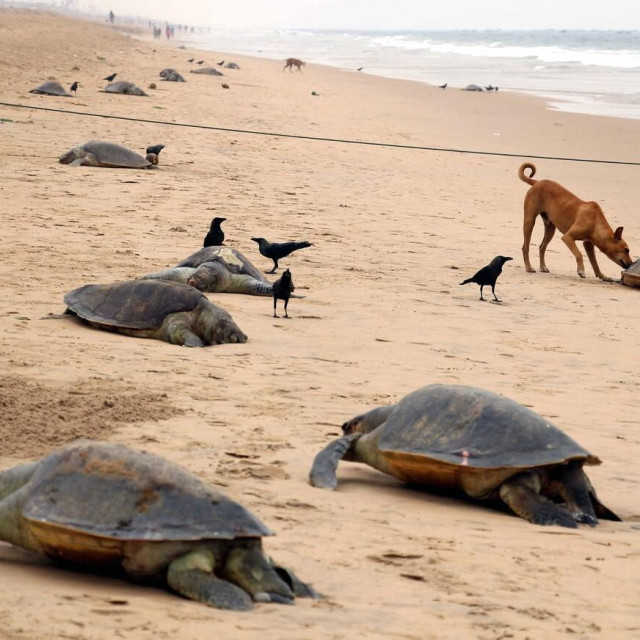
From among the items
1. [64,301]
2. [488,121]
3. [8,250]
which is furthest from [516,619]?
[488,121]

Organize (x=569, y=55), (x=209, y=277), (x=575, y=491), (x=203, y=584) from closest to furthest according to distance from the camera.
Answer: (x=203, y=584) → (x=575, y=491) → (x=209, y=277) → (x=569, y=55)

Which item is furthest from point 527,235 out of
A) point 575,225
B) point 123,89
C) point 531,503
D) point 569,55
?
point 569,55

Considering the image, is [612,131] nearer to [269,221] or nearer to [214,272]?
[269,221]

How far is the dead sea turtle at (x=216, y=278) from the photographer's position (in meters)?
9.55

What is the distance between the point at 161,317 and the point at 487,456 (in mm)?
3528

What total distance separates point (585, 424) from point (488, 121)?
78.7ft

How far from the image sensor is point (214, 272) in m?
9.61

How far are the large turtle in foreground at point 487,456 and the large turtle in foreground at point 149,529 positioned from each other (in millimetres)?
1303

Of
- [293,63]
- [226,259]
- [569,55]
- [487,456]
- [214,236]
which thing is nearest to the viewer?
[487,456]

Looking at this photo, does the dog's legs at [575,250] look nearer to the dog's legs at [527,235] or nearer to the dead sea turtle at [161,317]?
the dog's legs at [527,235]

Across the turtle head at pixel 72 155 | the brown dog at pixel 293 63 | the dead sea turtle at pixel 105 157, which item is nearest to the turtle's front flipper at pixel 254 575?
the dead sea turtle at pixel 105 157

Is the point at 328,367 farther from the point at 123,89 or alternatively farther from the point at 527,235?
the point at 123,89

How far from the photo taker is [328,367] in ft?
24.5

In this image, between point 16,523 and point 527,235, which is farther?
point 527,235
